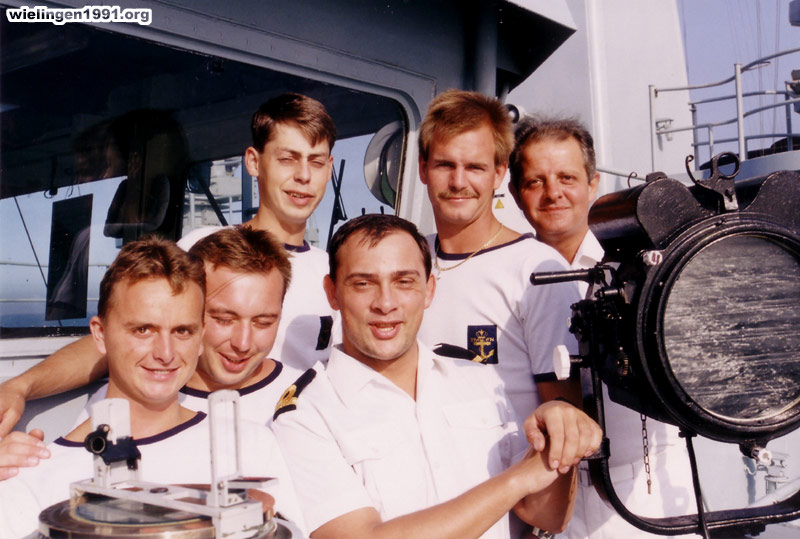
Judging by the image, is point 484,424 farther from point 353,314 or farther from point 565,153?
point 565,153

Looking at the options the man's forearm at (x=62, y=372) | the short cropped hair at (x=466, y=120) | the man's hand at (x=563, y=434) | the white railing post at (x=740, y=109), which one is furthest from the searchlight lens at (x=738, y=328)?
the white railing post at (x=740, y=109)

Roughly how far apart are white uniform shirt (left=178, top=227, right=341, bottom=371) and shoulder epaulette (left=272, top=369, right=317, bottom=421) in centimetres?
44

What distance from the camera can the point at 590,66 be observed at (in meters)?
3.77

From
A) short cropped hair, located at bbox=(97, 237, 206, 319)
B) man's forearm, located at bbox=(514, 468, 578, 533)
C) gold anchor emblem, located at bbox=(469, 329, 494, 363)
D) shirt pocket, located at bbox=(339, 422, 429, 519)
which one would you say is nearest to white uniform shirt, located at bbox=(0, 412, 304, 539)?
shirt pocket, located at bbox=(339, 422, 429, 519)

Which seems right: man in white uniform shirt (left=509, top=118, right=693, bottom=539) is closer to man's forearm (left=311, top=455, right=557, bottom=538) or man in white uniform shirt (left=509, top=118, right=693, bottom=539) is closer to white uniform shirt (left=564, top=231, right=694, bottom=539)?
white uniform shirt (left=564, top=231, right=694, bottom=539)

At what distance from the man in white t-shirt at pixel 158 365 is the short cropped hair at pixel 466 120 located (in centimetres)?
81

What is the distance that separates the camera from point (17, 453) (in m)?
1.18

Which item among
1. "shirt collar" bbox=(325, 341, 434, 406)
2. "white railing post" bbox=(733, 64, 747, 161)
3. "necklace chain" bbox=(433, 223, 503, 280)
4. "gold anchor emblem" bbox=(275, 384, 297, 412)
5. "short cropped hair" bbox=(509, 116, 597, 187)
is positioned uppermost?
"white railing post" bbox=(733, 64, 747, 161)

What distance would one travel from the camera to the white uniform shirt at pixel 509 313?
167cm

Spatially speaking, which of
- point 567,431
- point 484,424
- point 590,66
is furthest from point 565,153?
point 590,66

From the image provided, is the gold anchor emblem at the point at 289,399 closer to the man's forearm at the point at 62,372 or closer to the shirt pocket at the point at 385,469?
the shirt pocket at the point at 385,469

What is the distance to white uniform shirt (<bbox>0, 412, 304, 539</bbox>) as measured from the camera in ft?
3.87

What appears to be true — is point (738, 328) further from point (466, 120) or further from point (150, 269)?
point (150, 269)

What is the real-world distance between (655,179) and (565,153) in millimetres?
837
